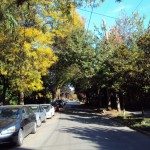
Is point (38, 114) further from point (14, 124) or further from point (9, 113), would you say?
point (14, 124)

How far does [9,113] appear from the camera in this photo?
60.3 feet

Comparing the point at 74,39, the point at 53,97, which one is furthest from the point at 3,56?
the point at 53,97

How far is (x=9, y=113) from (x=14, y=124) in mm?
1918

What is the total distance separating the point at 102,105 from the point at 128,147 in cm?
4420

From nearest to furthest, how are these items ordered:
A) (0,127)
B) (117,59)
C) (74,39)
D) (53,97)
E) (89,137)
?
(0,127), (89,137), (117,59), (74,39), (53,97)

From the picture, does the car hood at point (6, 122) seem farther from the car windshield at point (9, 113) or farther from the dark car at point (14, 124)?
the car windshield at point (9, 113)

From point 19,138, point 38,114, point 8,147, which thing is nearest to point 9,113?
point 19,138

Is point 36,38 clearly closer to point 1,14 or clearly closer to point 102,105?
point 1,14

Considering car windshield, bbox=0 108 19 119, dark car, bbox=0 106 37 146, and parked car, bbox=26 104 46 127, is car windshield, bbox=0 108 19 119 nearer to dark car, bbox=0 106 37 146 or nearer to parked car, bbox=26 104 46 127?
dark car, bbox=0 106 37 146

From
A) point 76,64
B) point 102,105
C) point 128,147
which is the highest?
point 76,64

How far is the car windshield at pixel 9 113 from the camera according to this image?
1795 cm

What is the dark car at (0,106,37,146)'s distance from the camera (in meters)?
15.9

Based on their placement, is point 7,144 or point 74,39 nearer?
point 7,144

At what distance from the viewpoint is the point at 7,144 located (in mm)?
16594
